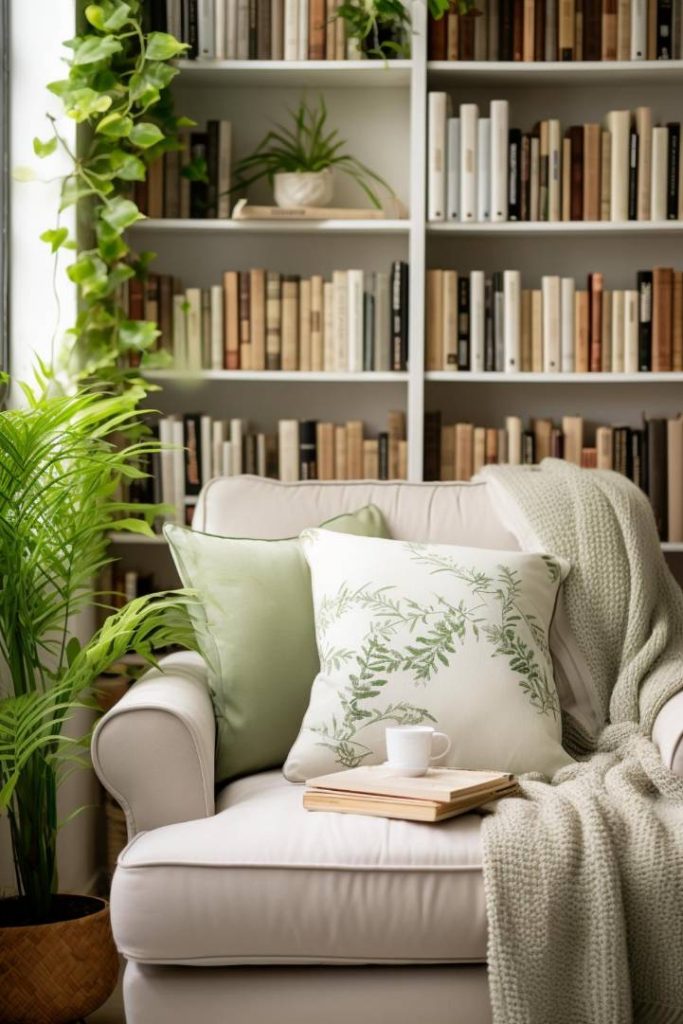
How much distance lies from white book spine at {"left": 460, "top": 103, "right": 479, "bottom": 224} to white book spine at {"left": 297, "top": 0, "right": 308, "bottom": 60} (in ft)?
1.36

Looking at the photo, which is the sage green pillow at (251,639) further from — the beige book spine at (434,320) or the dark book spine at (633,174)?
the dark book spine at (633,174)

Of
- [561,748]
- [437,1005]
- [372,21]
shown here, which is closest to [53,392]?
[372,21]

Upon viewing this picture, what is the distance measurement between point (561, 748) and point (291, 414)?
1552 millimetres

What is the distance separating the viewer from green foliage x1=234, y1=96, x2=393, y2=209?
3.12 m

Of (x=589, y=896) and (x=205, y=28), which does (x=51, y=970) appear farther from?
(x=205, y=28)

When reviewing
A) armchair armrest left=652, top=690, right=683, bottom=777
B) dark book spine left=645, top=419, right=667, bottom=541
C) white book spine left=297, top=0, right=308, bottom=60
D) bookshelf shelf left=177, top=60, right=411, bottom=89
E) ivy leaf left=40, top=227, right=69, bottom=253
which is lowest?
armchair armrest left=652, top=690, right=683, bottom=777

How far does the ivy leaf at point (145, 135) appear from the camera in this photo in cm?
275

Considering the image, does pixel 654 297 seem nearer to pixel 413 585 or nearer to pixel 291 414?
pixel 291 414

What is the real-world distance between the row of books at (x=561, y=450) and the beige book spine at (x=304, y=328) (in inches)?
13.4

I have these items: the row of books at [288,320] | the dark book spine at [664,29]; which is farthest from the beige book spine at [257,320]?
the dark book spine at [664,29]

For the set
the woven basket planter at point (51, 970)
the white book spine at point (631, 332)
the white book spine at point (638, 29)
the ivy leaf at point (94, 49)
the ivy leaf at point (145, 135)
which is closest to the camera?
the woven basket planter at point (51, 970)

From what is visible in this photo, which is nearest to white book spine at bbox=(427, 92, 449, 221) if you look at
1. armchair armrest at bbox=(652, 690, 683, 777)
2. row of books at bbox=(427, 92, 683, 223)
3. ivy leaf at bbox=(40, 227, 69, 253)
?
row of books at bbox=(427, 92, 683, 223)

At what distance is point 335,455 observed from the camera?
3.13 m

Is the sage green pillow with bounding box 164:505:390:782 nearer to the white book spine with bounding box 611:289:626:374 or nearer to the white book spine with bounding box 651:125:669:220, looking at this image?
the white book spine with bounding box 611:289:626:374
